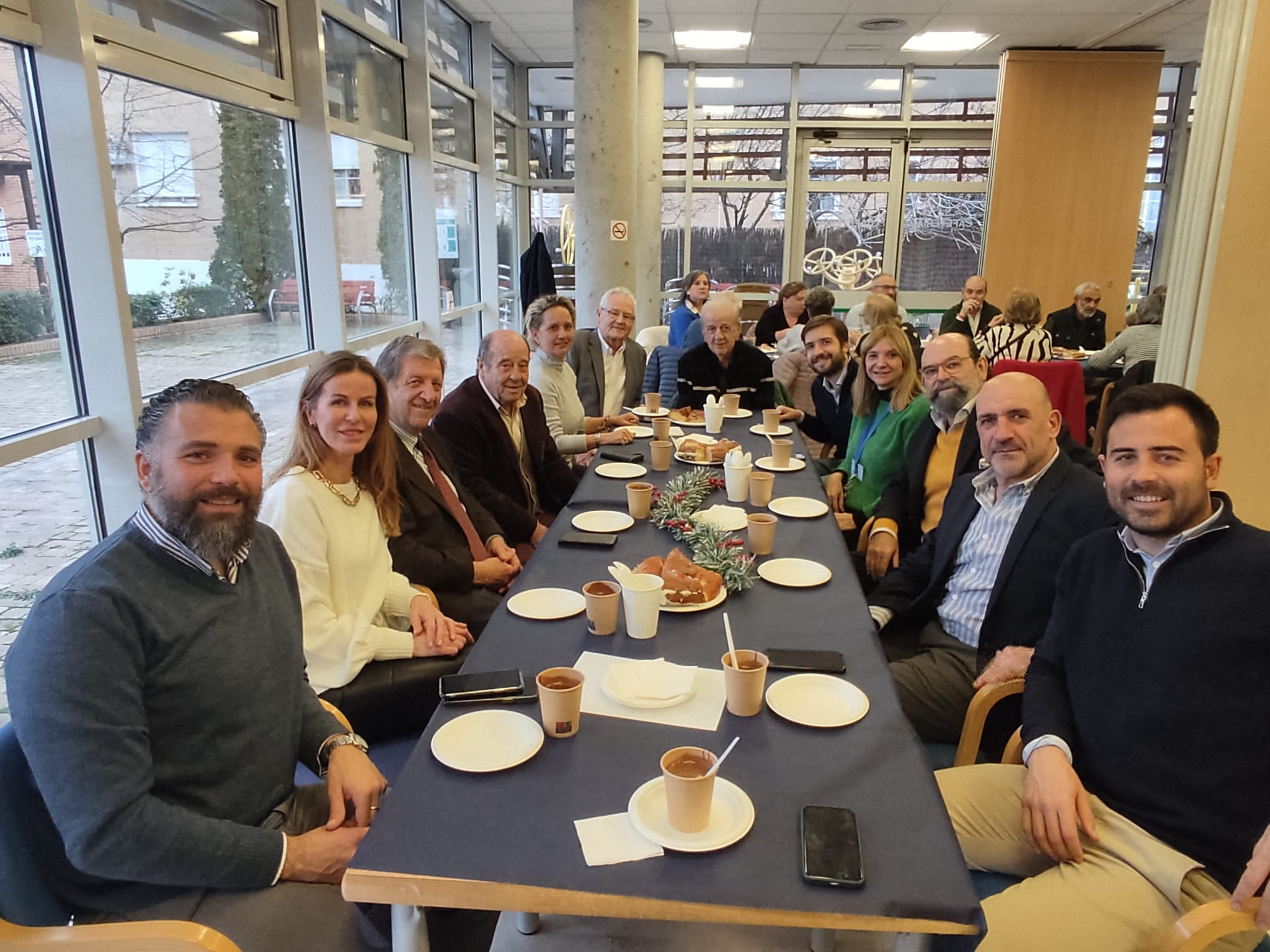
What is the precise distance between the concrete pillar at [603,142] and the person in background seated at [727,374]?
193 cm

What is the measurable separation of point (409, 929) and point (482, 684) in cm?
41

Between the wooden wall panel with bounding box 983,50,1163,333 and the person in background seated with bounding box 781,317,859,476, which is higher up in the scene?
the wooden wall panel with bounding box 983,50,1163,333

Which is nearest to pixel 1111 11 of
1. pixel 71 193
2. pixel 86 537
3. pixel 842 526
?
pixel 842 526

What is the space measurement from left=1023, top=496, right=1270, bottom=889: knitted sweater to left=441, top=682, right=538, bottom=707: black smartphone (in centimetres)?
100

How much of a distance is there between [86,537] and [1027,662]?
10.2ft

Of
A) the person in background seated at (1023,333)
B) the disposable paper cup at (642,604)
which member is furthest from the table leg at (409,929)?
the person in background seated at (1023,333)

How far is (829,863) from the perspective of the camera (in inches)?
41.6

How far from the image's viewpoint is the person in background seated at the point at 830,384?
13.1 ft

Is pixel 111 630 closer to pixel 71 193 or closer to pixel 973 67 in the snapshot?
pixel 71 193

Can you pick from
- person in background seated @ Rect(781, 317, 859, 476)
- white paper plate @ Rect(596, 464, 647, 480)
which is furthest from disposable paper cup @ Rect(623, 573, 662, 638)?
person in background seated @ Rect(781, 317, 859, 476)

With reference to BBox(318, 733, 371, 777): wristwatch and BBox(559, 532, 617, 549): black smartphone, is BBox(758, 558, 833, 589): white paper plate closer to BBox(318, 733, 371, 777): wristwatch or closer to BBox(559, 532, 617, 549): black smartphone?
BBox(559, 532, 617, 549): black smartphone

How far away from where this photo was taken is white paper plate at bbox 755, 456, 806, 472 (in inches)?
122

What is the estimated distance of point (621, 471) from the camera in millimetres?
3037

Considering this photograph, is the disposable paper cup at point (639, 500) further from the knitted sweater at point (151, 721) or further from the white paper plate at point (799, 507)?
the knitted sweater at point (151, 721)
